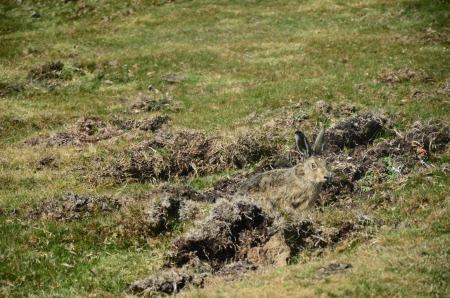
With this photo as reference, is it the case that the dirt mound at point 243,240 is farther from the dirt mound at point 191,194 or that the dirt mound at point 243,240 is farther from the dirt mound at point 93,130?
the dirt mound at point 93,130

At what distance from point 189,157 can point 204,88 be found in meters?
12.0

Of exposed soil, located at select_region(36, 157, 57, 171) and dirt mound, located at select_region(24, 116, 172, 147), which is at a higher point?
exposed soil, located at select_region(36, 157, 57, 171)

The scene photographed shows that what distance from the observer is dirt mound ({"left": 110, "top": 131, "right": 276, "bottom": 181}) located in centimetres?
2061

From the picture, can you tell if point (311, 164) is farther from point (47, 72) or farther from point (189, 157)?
point (47, 72)

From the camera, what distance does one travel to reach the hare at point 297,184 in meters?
15.3

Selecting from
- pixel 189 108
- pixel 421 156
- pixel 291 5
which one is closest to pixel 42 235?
pixel 421 156

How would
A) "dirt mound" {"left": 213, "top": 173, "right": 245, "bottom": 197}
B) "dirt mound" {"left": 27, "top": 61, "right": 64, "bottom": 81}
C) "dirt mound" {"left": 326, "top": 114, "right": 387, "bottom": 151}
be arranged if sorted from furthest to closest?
1. "dirt mound" {"left": 27, "top": 61, "right": 64, "bottom": 81}
2. "dirt mound" {"left": 326, "top": 114, "right": 387, "bottom": 151}
3. "dirt mound" {"left": 213, "top": 173, "right": 245, "bottom": 197}

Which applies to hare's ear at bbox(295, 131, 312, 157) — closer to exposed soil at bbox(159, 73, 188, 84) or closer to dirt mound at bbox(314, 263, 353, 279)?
dirt mound at bbox(314, 263, 353, 279)

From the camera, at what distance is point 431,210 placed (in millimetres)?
13359

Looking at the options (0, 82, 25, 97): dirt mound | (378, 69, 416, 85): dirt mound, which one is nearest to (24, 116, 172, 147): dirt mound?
(0, 82, 25, 97): dirt mound

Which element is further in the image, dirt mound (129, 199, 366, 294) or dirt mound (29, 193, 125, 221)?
dirt mound (29, 193, 125, 221)

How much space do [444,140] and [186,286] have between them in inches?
449

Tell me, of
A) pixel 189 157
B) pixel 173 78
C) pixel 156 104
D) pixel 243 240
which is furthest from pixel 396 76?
pixel 243 240

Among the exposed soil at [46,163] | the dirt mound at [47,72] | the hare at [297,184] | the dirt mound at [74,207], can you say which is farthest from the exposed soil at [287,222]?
the dirt mound at [47,72]
